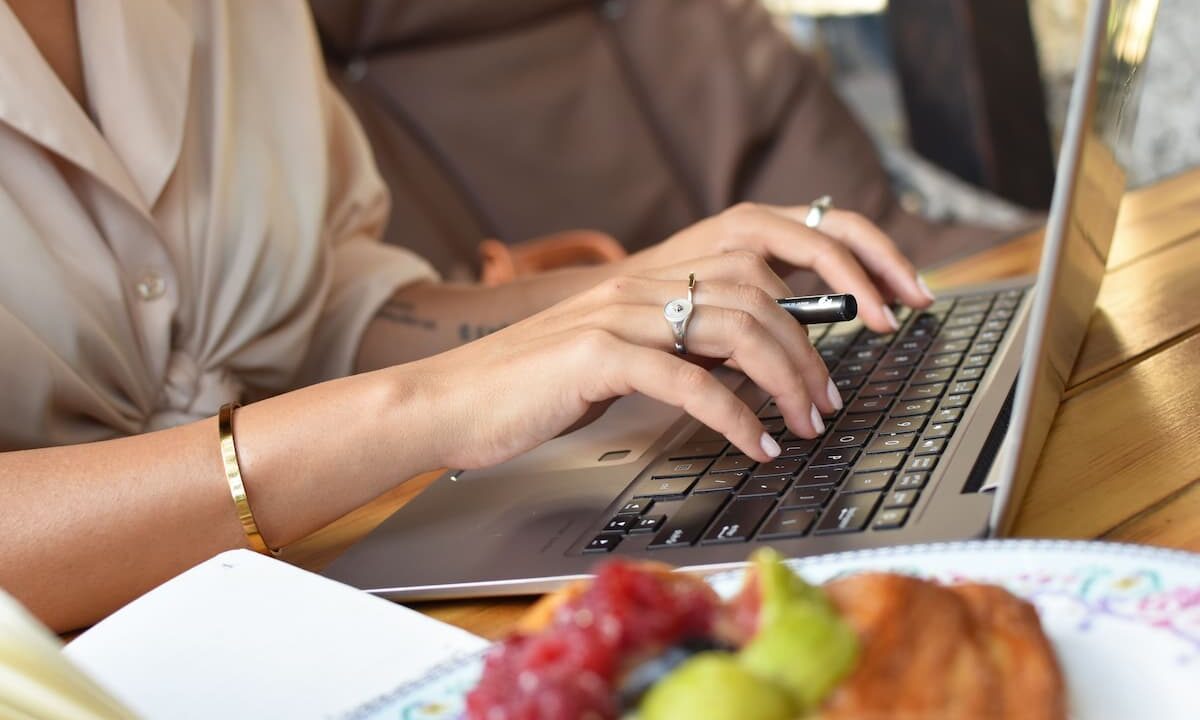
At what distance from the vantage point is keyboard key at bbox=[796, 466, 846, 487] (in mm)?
570

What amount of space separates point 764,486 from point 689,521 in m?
0.05

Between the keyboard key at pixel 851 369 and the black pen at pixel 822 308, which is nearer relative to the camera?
the black pen at pixel 822 308

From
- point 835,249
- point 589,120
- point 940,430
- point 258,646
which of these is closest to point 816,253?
point 835,249

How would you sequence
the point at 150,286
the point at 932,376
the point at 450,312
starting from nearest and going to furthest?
the point at 932,376
the point at 150,286
the point at 450,312

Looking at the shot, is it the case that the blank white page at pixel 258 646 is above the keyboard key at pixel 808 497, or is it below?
below

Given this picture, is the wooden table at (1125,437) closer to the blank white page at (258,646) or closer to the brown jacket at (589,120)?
the blank white page at (258,646)

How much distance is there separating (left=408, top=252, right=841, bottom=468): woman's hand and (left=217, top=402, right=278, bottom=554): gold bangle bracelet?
10 cm

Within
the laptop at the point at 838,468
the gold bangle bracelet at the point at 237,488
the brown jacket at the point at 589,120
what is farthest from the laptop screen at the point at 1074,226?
the brown jacket at the point at 589,120

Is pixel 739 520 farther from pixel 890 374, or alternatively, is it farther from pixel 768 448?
pixel 890 374

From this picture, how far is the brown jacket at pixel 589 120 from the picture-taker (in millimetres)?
1773

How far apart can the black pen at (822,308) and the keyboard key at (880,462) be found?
0.30ft

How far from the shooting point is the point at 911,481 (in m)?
0.54

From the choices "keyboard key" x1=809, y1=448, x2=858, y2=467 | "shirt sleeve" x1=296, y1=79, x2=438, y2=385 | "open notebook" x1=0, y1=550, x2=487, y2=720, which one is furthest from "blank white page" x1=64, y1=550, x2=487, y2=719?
"shirt sleeve" x1=296, y1=79, x2=438, y2=385

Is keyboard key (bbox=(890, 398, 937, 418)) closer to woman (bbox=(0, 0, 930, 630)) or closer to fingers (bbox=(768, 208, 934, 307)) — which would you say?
woman (bbox=(0, 0, 930, 630))
